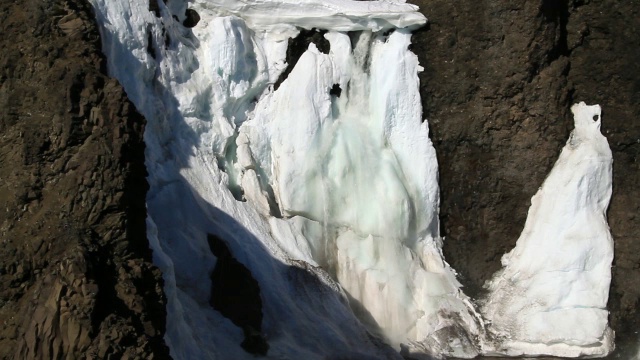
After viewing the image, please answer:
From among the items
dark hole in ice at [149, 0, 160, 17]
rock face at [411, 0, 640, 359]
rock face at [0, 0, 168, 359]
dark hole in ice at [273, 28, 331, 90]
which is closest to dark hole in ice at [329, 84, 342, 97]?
dark hole in ice at [273, 28, 331, 90]

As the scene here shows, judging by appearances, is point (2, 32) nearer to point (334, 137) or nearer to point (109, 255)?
point (109, 255)

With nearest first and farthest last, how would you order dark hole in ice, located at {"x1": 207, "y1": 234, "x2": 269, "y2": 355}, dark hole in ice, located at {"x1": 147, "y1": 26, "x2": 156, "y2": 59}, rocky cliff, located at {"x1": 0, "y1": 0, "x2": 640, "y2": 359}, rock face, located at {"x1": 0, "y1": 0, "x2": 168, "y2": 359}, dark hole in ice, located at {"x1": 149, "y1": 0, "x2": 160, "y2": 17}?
1. rock face, located at {"x1": 0, "y1": 0, "x2": 168, "y2": 359}
2. rocky cliff, located at {"x1": 0, "y1": 0, "x2": 640, "y2": 359}
3. dark hole in ice, located at {"x1": 207, "y1": 234, "x2": 269, "y2": 355}
4. dark hole in ice, located at {"x1": 147, "y1": 26, "x2": 156, "y2": 59}
5. dark hole in ice, located at {"x1": 149, "y1": 0, "x2": 160, "y2": 17}

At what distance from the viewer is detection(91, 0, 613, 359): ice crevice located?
38.7ft

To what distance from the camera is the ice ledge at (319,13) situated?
44.4 ft

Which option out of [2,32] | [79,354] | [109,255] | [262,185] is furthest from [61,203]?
[262,185]

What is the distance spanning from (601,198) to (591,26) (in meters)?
2.05

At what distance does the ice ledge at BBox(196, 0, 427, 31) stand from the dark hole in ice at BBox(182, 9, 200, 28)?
0.92ft

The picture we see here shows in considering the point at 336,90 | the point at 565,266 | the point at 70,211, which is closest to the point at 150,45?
the point at 336,90

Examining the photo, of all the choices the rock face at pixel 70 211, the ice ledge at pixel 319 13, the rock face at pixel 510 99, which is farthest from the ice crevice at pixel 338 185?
the rock face at pixel 70 211

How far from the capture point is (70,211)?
817 cm

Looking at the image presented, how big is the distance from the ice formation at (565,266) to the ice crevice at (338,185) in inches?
0.6

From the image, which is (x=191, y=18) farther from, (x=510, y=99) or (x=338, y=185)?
(x=510, y=99)

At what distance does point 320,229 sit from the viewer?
1301 centimetres

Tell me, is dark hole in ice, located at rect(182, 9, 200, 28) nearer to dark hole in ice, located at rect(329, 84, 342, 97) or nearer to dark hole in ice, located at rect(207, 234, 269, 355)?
dark hole in ice, located at rect(329, 84, 342, 97)
